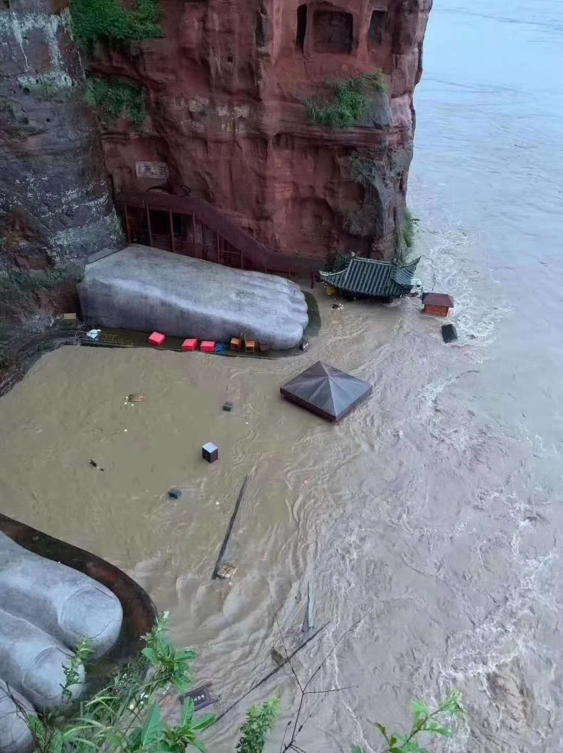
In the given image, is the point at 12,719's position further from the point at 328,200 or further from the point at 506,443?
the point at 328,200

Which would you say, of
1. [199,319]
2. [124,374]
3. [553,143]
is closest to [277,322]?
[199,319]

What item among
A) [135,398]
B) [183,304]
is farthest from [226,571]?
[183,304]

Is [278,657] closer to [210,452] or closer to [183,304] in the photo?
[210,452]

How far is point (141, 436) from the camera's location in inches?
466

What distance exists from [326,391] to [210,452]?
2.95 meters

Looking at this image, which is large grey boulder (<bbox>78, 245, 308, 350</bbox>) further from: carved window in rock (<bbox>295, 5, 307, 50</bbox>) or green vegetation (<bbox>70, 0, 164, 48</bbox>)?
carved window in rock (<bbox>295, 5, 307, 50</bbox>)

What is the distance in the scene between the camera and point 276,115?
613 inches

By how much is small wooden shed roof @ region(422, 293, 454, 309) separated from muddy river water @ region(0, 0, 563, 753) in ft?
1.79

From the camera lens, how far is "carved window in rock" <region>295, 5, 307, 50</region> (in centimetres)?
1514

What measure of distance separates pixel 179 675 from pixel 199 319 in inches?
441

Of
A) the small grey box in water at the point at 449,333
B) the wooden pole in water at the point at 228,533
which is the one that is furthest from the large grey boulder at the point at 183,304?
the wooden pole in water at the point at 228,533

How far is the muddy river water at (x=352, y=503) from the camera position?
8.39 metres

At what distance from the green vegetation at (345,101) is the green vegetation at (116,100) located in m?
4.72

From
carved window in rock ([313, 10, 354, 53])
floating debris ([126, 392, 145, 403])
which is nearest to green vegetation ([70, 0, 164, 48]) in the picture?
carved window in rock ([313, 10, 354, 53])
